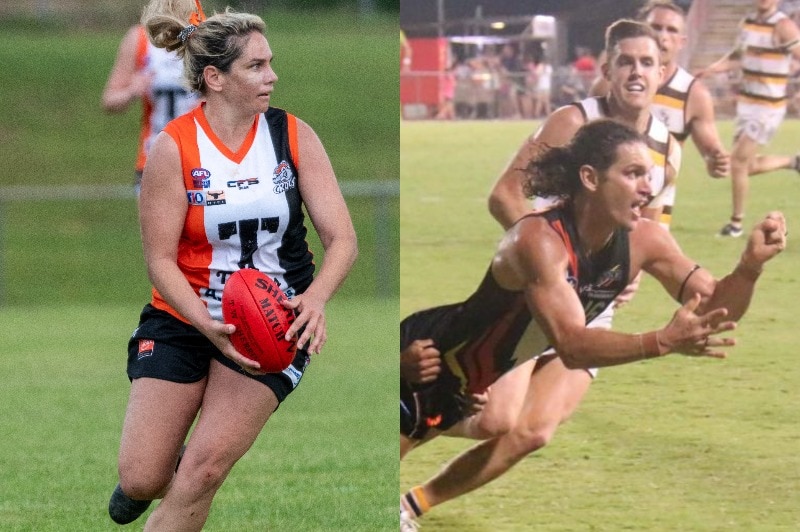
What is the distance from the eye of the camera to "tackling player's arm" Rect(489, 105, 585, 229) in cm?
521

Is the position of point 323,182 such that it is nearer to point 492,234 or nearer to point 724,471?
point 492,234

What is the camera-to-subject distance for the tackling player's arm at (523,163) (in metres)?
5.21

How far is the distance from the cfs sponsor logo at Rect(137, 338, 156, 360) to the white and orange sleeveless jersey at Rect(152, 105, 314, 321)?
0.11 metres

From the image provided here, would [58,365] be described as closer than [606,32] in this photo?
No

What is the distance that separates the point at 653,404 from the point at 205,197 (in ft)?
6.11

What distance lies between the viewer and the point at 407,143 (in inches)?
212

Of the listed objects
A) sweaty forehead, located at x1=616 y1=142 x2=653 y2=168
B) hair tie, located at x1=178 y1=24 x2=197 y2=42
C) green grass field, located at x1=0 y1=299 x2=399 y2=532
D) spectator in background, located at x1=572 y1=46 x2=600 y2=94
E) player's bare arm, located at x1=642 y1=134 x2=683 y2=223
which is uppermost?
hair tie, located at x1=178 y1=24 x2=197 y2=42

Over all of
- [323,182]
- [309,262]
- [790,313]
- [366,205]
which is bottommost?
[366,205]

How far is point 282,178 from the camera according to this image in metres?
4.55

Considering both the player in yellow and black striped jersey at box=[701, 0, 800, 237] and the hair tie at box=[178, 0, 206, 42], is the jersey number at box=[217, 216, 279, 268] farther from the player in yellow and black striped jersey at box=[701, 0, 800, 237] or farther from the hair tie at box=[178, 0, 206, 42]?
the player in yellow and black striped jersey at box=[701, 0, 800, 237]

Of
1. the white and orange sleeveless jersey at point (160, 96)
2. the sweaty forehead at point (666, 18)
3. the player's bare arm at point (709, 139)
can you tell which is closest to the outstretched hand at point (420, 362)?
the player's bare arm at point (709, 139)

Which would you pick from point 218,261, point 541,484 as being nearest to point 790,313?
point 541,484

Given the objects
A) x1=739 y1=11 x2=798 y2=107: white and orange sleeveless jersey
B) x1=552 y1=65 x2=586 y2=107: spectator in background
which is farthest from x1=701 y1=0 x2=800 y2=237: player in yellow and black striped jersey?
x1=552 y1=65 x2=586 y2=107: spectator in background

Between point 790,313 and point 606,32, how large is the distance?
116 cm
